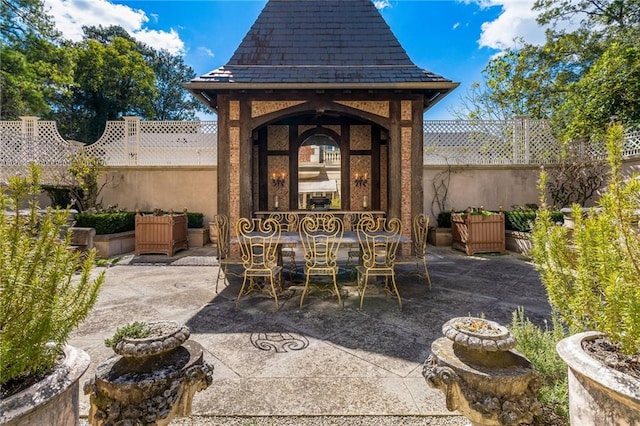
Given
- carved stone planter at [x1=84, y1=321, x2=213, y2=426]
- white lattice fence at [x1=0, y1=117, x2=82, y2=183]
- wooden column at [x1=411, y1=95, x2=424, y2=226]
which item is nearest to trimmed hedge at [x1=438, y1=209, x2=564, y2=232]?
wooden column at [x1=411, y1=95, x2=424, y2=226]

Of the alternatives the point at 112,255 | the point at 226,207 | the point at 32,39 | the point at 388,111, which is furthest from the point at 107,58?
the point at 388,111

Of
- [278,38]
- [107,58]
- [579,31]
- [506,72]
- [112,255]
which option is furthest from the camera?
[107,58]

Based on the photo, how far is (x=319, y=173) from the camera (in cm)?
872

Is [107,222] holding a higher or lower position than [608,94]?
lower

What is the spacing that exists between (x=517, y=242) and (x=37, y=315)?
29.1 feet

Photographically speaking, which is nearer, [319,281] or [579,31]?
[319,281]

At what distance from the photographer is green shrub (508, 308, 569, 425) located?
5.86 feet

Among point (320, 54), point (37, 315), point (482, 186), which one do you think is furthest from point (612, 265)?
point (482, 186)

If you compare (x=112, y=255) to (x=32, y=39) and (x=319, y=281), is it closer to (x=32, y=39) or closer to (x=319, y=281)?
(x=319, y=281)

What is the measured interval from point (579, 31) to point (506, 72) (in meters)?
2.58

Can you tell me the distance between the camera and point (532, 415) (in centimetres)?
155

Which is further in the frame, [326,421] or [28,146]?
[28,146]

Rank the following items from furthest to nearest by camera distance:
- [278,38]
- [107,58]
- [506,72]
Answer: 1. [107,58]
2. [506,72]
3. [278,38]

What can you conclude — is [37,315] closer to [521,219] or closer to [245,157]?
[245,157]
